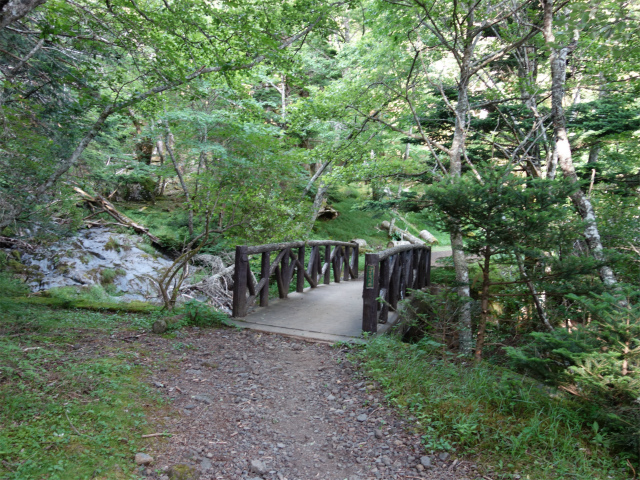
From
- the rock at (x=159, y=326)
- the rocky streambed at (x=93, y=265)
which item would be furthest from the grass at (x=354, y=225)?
the rock at (x=159, y=326)

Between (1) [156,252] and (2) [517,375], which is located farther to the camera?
(1) [156,252]

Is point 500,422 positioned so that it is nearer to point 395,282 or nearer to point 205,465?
point 205,465

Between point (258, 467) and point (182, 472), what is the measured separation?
496 mm

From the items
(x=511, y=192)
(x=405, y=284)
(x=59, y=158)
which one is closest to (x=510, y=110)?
(x=405, y=284)

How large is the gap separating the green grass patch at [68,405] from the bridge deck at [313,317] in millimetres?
1943

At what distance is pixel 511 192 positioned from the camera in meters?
3.69

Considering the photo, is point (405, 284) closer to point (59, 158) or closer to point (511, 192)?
point (511, 192)

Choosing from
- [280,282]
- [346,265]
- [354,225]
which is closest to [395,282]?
[280,282]

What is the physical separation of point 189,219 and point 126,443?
38.3 ft

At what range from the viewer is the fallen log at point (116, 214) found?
13.1 meters

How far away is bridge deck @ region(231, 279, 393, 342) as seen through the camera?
17.4ft

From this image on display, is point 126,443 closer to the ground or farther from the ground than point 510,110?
closer to the ground

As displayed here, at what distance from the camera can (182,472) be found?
2.42m

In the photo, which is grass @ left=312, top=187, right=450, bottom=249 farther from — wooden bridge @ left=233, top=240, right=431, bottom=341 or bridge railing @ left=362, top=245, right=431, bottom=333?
wooden bridge @ left=233, top=240, right=431, bottom=341
